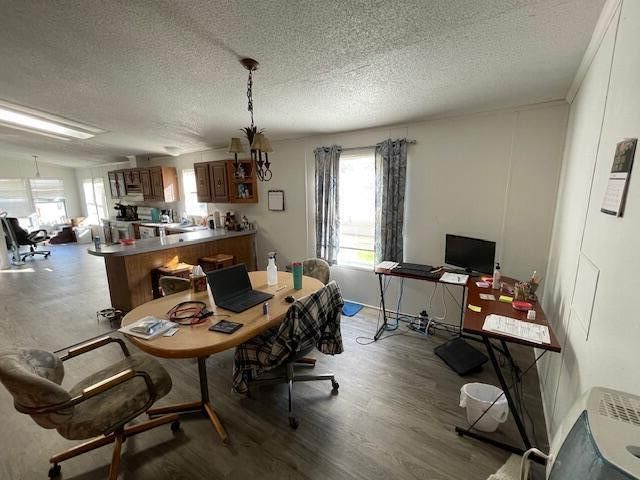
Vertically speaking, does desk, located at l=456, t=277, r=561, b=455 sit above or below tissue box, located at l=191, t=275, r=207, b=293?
below

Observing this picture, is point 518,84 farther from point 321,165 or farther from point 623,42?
point 321,165

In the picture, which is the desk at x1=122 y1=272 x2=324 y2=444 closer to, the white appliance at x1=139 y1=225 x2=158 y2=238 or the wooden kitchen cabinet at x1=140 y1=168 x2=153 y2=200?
the white appliance at x1=139 y1=225 x2=158 y2=238

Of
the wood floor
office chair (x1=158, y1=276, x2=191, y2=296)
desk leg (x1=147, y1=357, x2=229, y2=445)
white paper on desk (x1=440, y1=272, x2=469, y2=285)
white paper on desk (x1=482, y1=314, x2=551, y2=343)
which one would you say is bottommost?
the wood floor

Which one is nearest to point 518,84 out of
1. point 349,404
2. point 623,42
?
point 623,42

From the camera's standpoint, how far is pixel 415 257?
3342mm

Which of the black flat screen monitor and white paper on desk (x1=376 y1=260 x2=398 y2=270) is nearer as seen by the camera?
the black flat screen monitor

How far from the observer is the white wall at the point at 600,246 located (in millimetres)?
1008

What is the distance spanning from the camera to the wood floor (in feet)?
5.21

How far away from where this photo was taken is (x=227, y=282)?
2.03 m

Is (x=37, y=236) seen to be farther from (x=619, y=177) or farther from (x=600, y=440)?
(x=619, y=177)

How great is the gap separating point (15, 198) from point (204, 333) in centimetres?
1010

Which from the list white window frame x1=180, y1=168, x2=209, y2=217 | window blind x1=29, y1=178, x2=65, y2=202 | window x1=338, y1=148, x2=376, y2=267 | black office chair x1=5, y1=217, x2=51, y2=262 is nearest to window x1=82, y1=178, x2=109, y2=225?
window blind x1=29, y1=178, x2=65, y2=202

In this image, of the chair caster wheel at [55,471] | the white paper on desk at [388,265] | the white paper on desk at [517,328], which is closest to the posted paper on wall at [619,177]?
the white paper on desk at [517,328]

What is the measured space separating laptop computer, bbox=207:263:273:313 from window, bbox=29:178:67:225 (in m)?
9.76
